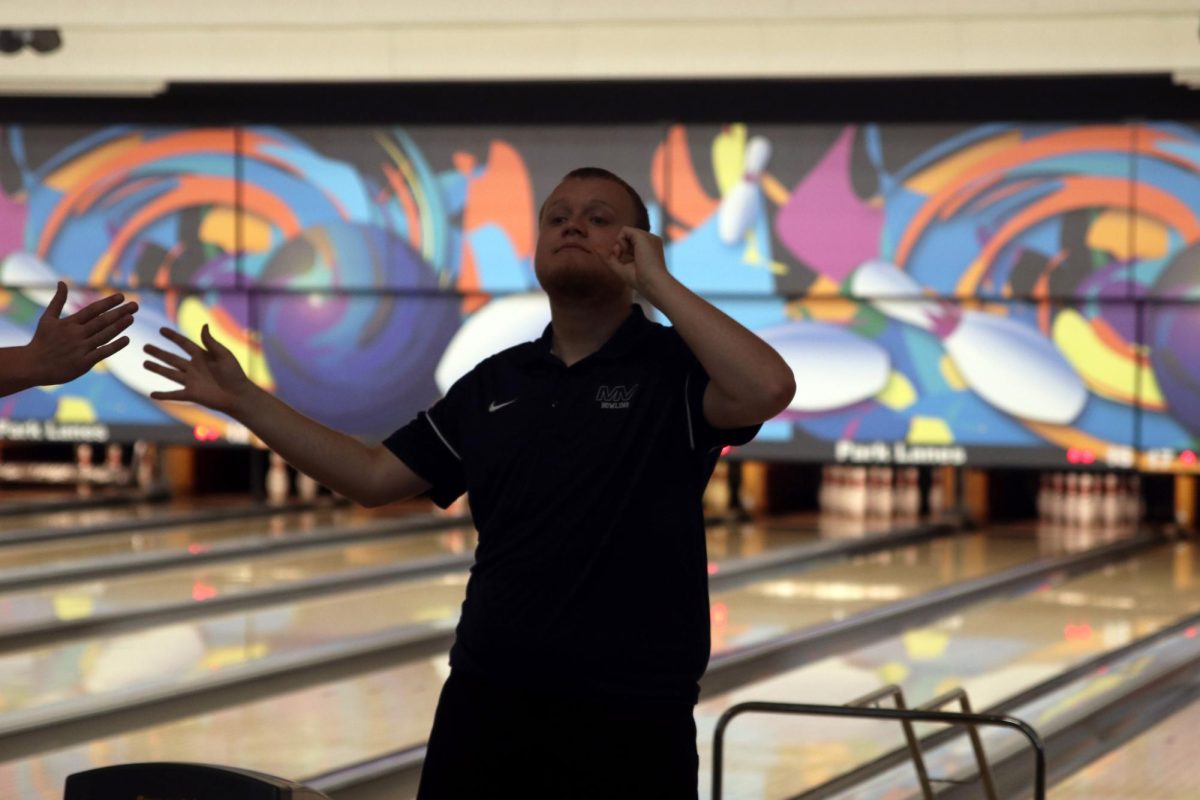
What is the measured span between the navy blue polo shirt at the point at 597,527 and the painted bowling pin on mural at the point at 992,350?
21.5 ft

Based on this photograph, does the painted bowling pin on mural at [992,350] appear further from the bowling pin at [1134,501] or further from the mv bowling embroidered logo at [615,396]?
the mv bowling embroidered logo at [615,396]

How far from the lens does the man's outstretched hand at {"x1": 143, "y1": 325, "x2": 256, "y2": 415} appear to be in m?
1.91

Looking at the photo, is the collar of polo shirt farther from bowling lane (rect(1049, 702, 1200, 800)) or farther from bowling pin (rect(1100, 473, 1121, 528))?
bowling pin (rect(1100, 473, 1121, 528))

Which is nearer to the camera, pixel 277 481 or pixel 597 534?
pixel 597 534

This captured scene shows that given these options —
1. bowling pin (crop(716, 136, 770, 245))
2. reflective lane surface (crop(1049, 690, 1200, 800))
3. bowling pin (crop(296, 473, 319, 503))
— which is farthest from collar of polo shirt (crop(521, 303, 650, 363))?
bowling pin (crop(296, 473, 319, 503))

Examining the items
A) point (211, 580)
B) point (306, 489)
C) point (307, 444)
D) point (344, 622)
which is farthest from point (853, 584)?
point (307, 444)

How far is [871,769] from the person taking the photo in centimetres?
391

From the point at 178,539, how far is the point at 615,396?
642 centimetres

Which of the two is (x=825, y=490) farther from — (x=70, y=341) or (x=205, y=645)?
(x=70, y=341)

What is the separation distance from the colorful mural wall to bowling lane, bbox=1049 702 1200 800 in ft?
12.8

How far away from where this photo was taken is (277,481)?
31.1 ft

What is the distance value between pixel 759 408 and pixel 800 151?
6.92m

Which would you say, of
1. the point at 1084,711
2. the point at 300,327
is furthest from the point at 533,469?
the point at 300,327

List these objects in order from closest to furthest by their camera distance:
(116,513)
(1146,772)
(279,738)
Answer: (1146,772)
(279,738)
(116,513)
